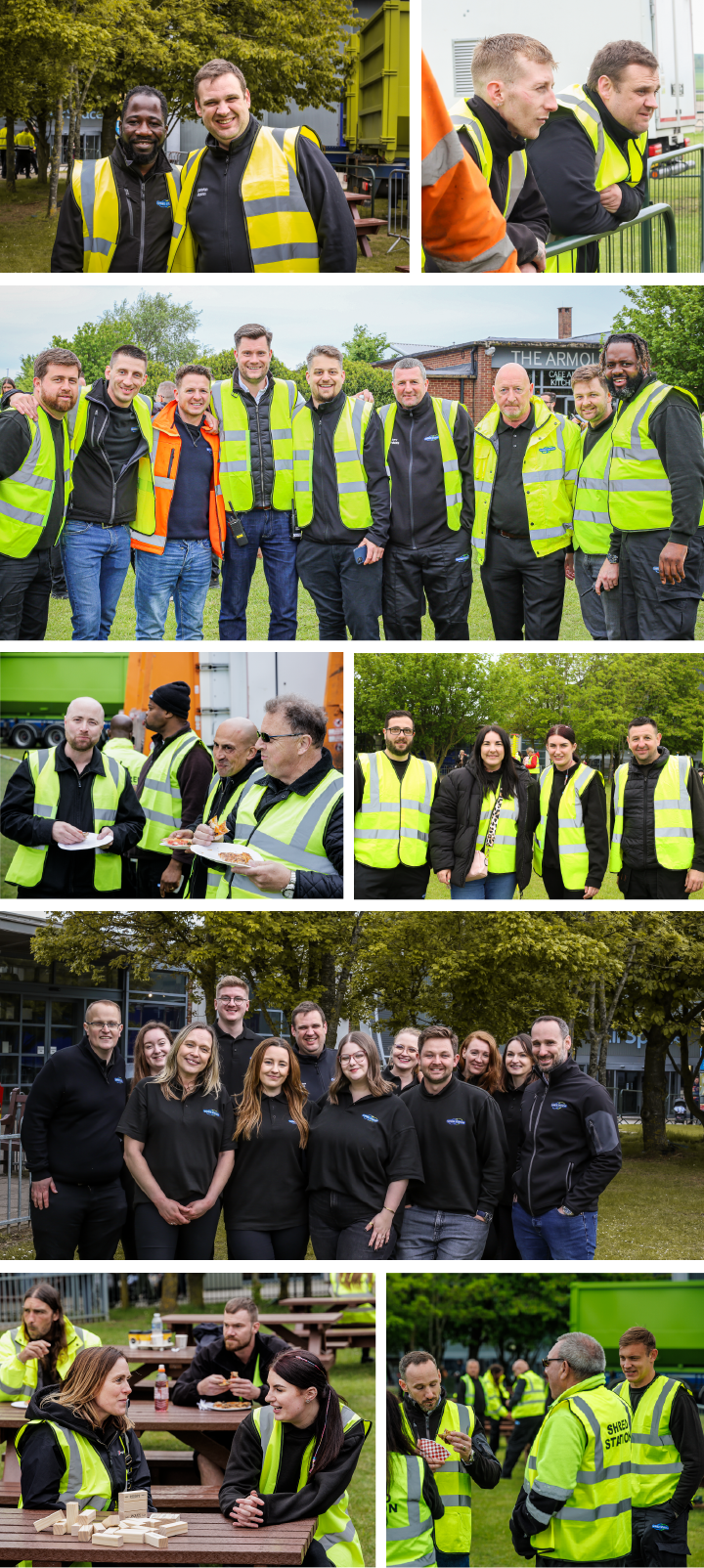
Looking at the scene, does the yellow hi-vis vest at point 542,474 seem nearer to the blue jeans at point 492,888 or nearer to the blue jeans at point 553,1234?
the blue jeans at point 492,888

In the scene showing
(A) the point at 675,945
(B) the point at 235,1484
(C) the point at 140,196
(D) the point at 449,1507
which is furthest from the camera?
(A) the point at 675,945

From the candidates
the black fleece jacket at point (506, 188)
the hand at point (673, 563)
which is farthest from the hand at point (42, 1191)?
the black fleece jacket at point (506, 188)

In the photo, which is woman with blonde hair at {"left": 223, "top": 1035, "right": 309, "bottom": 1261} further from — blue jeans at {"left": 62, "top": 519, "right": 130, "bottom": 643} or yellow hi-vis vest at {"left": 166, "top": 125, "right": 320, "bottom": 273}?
yellow hi-vis vest at {"left": 166, "top": 125, "right": 320, "bottom": 273}

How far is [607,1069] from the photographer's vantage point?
693 centimetres

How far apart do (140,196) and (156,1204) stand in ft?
14.2

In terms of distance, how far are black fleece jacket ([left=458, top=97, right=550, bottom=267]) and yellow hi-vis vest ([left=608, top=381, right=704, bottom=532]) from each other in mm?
861

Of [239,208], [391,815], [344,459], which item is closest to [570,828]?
[391,815]

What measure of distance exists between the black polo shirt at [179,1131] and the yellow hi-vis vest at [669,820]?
222 centimetres

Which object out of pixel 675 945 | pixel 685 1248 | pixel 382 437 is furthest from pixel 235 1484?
pixel 382 437

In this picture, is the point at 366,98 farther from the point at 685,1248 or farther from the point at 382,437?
the point at 685,1248

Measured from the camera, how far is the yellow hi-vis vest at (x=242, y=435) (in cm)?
588

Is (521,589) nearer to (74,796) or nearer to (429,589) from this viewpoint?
→ (429,589)

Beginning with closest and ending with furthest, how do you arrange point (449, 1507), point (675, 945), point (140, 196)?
point (449, 1507) < point (140, 196) < point (675, 945)

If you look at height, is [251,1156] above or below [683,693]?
below
